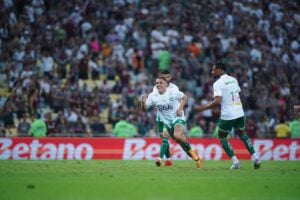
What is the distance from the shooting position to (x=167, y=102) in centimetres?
1919

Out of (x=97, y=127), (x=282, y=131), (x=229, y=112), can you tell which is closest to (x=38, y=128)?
(x=97, y=127)

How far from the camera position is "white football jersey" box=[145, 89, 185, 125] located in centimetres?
1917

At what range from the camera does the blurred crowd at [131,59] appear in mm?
30031

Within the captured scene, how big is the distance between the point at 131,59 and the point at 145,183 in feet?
63.9

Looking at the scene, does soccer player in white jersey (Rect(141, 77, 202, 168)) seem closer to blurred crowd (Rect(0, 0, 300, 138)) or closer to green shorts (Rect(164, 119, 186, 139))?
green shorts (Rect(164, 119, 186, 139))

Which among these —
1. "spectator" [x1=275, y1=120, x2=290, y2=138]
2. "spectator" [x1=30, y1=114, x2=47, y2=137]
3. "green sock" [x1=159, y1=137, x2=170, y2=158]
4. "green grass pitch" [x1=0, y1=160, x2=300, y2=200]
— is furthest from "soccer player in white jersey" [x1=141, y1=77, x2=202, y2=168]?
"spectator" [x1=275, y1=120, x2=290, y2=138]

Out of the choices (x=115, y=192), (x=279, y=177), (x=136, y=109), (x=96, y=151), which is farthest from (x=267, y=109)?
(x=115, y=192)

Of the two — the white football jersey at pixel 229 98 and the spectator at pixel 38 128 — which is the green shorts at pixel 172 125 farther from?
the spectator at pixel 38 128

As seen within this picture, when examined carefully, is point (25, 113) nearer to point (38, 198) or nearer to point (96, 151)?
point (96, 151)

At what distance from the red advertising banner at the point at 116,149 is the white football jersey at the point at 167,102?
6764 millimetres

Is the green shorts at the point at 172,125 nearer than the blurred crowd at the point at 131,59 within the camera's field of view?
Yes

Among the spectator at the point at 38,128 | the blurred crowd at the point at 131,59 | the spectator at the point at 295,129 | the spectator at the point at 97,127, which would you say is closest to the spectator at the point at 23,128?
the blurred crowd at the point at 131,59

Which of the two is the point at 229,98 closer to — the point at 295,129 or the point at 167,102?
the point at 167,102

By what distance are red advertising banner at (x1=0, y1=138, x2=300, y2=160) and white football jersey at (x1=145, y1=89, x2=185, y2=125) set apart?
6.76 metres
